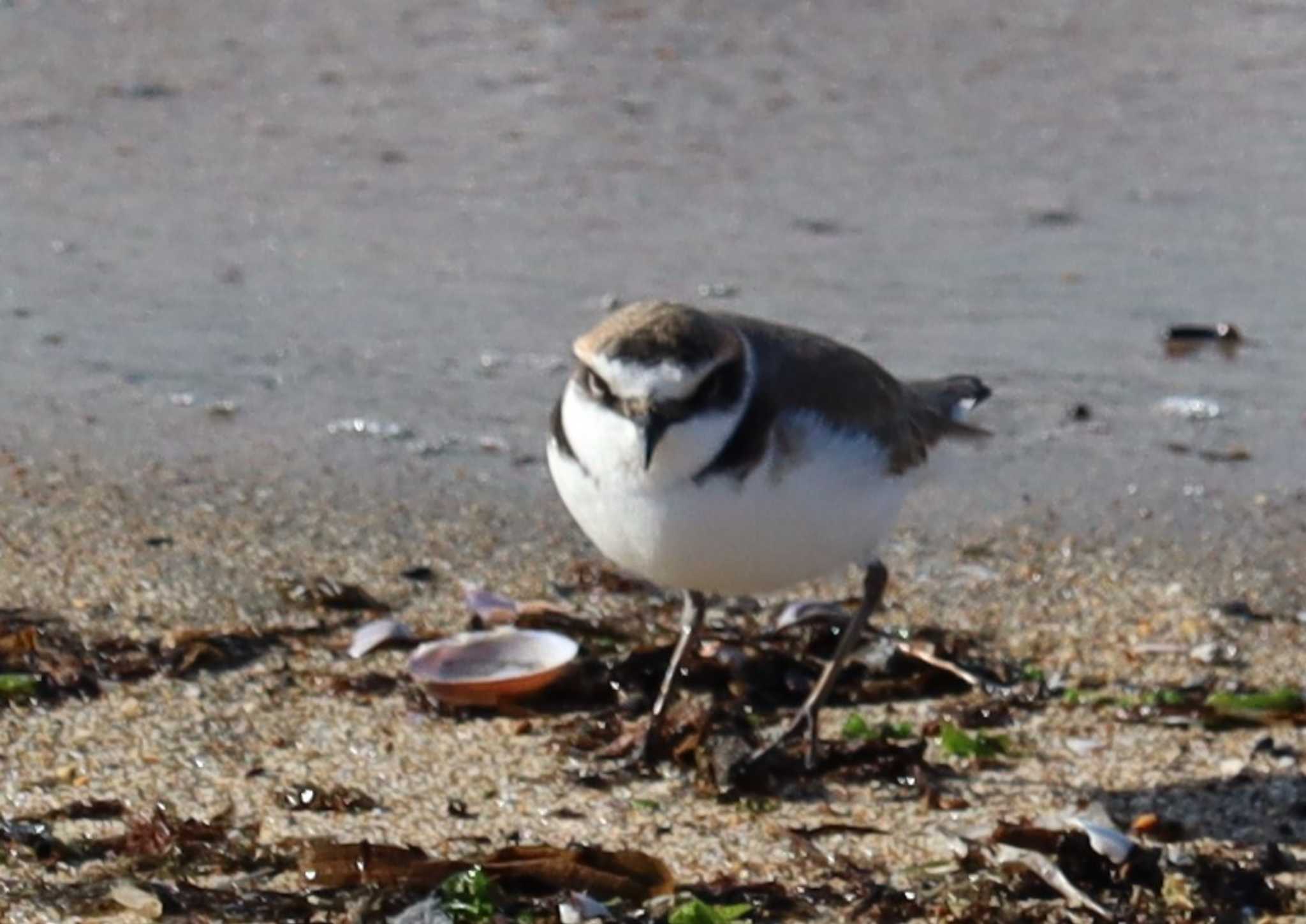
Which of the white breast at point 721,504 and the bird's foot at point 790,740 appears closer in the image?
the white breast at point 721,504

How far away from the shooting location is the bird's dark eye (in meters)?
4.27

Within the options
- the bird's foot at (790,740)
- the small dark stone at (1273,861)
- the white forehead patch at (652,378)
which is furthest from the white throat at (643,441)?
the small dark stone at (1273,861)

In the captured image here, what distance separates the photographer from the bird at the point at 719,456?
4.23 meters

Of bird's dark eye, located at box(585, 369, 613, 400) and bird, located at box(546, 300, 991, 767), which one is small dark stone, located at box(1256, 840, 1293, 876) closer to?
bird, located at box(546, 300, 991, 767)

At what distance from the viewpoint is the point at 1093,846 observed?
13.3ft

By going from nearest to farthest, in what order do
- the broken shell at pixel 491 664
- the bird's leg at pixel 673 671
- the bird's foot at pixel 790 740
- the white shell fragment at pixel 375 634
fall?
the bird's foot at pixel 790 740
the bird's leg at pixel 673 671
the broken shell at pixel 491 664
the white shell fragment at pixel 375 634

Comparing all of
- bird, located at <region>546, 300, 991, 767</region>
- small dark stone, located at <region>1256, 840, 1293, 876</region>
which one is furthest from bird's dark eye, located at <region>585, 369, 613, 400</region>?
small dark stone, located at <region>1256, 840, 1293, 876</region>

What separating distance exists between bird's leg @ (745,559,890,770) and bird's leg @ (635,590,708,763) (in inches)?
8.2

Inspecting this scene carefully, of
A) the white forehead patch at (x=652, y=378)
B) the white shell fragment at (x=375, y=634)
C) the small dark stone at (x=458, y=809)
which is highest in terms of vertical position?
the white forehead patch at (x=652, y=378)

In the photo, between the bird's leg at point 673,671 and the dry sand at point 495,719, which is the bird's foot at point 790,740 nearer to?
the dry sand at point 495,719

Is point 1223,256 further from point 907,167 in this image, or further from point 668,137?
point 668,137

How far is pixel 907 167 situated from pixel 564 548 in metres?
3.86

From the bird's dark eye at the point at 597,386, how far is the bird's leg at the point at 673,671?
1.89 feet

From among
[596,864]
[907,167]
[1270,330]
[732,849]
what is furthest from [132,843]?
[907,167]
